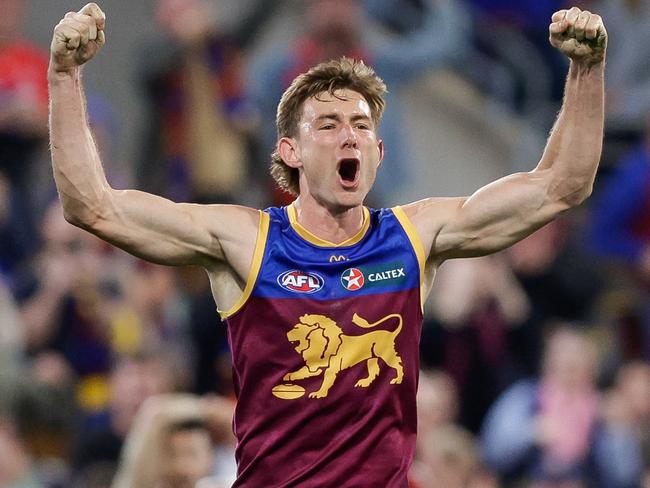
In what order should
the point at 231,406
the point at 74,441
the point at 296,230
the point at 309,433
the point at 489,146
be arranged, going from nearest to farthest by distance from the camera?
the point at 309,433, the point at 296,230, the point at 231,406, the point at 74,441, the point at 489,146

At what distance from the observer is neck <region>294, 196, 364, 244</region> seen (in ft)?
14.5

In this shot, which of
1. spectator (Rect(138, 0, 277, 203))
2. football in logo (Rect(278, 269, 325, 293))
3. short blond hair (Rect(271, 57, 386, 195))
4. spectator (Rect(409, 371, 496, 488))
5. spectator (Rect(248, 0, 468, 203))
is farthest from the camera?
spectator (Rect(138, 0, 277, 203))

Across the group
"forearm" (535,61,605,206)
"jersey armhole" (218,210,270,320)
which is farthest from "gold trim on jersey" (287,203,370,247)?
"forearm" (535,61,605,206)

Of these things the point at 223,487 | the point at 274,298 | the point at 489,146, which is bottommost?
the point at 223,487

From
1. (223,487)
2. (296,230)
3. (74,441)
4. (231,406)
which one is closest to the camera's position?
(296,230)

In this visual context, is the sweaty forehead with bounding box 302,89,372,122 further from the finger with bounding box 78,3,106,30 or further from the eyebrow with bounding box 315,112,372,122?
the finger with bounding box 78,3,106,30

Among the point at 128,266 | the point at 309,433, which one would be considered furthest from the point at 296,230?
the point at 128,266

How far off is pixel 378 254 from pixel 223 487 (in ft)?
6.41

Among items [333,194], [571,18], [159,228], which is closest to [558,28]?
[571,18]

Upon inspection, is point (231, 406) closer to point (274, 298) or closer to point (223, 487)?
point (223, 487)

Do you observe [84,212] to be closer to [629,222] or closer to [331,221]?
[331,221]

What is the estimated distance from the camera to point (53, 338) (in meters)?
7.68

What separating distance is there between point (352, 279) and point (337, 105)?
0.55 m

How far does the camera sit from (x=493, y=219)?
4.37 m
